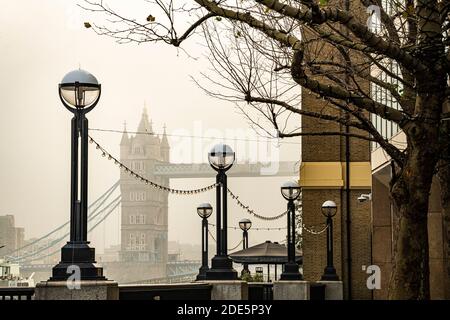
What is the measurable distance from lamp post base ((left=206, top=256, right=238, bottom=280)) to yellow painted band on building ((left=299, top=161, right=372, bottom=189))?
18458 mm

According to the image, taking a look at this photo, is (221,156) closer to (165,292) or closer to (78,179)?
(165,292)

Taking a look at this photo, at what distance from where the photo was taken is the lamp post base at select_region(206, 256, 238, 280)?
1859 cm

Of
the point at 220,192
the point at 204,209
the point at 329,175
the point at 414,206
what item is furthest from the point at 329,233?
the point at 414,206

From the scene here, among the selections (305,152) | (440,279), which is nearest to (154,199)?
(305,152)

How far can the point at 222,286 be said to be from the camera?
18359mm

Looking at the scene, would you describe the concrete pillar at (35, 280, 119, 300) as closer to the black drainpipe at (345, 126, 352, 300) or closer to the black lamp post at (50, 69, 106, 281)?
the black lamp post at (50, 69, 106, 281)

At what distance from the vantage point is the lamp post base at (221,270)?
1859 centimetres

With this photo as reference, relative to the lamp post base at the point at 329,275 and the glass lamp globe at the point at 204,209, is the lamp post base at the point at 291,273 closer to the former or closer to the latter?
the glass lamp globe at the point at 204,209

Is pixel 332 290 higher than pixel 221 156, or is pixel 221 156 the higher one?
pixel 221 156

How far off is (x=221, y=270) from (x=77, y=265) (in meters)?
6.33

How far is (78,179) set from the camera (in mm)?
13016

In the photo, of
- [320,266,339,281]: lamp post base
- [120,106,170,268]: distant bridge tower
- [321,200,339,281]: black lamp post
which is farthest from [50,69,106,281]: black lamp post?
[120,106,170,268]: distant bridge tower

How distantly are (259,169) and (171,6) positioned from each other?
73.5 meters
